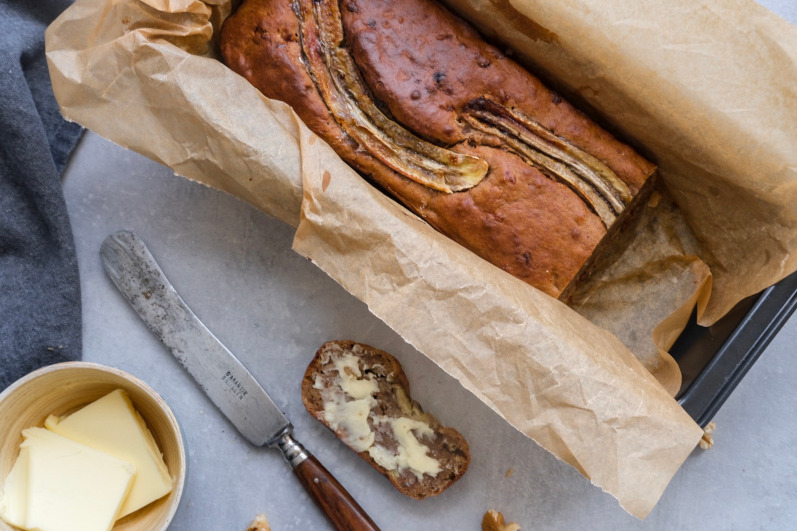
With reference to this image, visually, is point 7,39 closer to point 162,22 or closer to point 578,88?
point 162,22

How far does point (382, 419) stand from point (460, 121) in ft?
2.89

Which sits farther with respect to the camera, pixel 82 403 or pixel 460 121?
pixel 82 403

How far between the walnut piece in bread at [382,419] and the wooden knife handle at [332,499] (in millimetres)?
111

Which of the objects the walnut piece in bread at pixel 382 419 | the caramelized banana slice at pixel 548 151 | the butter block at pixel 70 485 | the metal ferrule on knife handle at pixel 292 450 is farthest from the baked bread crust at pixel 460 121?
the butter block at pixel 70 485

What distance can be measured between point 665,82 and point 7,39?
5.75ft

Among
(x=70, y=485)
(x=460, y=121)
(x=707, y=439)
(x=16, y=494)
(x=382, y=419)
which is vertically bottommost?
(x=16, y=494)

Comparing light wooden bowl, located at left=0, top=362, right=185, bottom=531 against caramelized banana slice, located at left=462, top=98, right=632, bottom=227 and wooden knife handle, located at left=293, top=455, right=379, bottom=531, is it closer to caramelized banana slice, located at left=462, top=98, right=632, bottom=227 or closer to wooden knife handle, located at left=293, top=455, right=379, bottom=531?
wooden knife handle, located at left=293, top=455, right=379, bottom=531

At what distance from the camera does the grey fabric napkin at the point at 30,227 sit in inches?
73.5

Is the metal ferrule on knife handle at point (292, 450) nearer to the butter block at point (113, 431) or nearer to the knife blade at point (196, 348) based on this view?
the knife blade at point (196, 348)

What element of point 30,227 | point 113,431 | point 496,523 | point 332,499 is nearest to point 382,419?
point 332,499

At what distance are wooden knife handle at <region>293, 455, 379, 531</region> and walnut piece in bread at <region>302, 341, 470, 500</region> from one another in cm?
11

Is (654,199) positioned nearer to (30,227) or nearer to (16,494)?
(30,227)

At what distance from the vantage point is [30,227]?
1.92 m

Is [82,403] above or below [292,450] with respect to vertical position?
below
